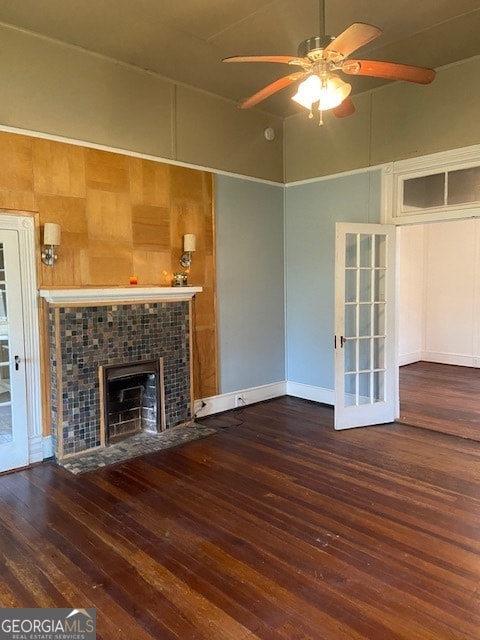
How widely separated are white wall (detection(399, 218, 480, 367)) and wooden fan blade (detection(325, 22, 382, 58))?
5853 millimetres

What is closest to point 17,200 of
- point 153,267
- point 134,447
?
point 153,267

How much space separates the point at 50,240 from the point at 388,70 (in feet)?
9.19

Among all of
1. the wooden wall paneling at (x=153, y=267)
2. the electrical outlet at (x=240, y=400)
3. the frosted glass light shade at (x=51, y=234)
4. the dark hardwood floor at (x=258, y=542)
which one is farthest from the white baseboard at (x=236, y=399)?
the frosted glass light shade at (x=51, y=234)

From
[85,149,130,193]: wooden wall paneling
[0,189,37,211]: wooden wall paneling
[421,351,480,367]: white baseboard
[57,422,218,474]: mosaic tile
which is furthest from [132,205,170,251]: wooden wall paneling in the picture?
[421,351,480,367]: white baseboard

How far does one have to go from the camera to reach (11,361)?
3752mm

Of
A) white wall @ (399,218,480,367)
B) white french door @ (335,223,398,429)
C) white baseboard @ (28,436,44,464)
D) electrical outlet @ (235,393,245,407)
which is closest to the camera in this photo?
white baseboard @ (28,436,44,464)

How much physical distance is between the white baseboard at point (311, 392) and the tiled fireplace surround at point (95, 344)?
6.12 ft

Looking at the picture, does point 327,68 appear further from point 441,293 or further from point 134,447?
point 441,293

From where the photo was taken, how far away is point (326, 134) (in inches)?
211

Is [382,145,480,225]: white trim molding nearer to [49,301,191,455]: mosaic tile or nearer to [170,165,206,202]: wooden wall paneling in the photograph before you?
[170,165,206,202]: wooden wall paneling

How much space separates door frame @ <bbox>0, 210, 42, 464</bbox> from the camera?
3.74 metres

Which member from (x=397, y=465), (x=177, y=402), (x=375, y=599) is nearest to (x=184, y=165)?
(x=177, y=402)

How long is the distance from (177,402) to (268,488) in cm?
164

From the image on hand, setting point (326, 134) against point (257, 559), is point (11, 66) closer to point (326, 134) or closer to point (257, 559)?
point (326, 134)
